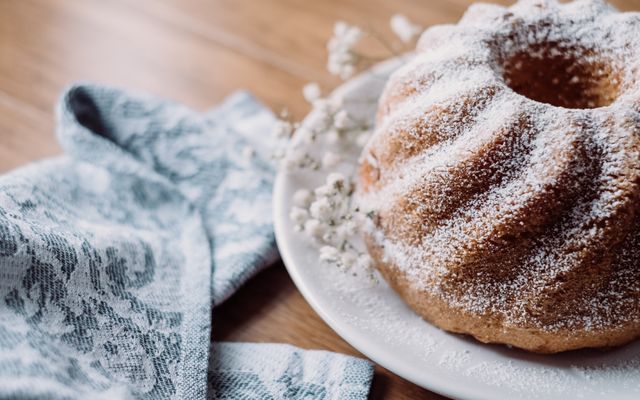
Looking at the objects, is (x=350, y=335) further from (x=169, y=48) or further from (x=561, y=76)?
(x=169, y=48)

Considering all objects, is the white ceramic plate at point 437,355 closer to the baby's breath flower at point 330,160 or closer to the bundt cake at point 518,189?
the bundt cake at point 518,189

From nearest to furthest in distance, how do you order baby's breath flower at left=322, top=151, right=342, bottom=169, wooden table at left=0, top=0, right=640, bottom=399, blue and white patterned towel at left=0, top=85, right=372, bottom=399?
blue and white patterned towel at left=0, top=85, right=372, bottom=399 → baby's breath flower at left=322, top=151, right=342, bottom=169 → wooden table at left=0, top=0, right=640, bottom=399

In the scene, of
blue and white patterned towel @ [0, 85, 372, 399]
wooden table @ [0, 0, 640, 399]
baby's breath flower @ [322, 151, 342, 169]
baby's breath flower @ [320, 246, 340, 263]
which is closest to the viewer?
blue and white patterned towel @ [0, 85, 372, 399]

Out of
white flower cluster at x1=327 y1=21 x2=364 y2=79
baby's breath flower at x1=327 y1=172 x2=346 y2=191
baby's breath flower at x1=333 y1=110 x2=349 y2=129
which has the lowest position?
baby's breath flower at x1=327 y1=172 x2=346 y2=191

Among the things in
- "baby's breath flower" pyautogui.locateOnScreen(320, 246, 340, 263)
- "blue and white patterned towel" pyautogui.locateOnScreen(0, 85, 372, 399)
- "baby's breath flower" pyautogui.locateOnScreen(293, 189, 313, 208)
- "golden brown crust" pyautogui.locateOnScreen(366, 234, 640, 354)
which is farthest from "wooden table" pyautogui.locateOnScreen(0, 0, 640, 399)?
"golden brown crust" pyautogui.locateOnScreen(366, 234, 640, 354)

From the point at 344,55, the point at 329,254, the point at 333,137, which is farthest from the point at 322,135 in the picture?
the point at 329,254

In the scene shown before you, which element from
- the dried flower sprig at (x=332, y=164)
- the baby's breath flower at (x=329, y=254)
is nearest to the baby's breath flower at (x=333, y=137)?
the dried flower sprig at (x=332, y=164)

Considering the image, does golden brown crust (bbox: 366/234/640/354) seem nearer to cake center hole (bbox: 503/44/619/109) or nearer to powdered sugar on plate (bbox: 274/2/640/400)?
powdered sugar on plate (bbox: 274/2/640/400)
